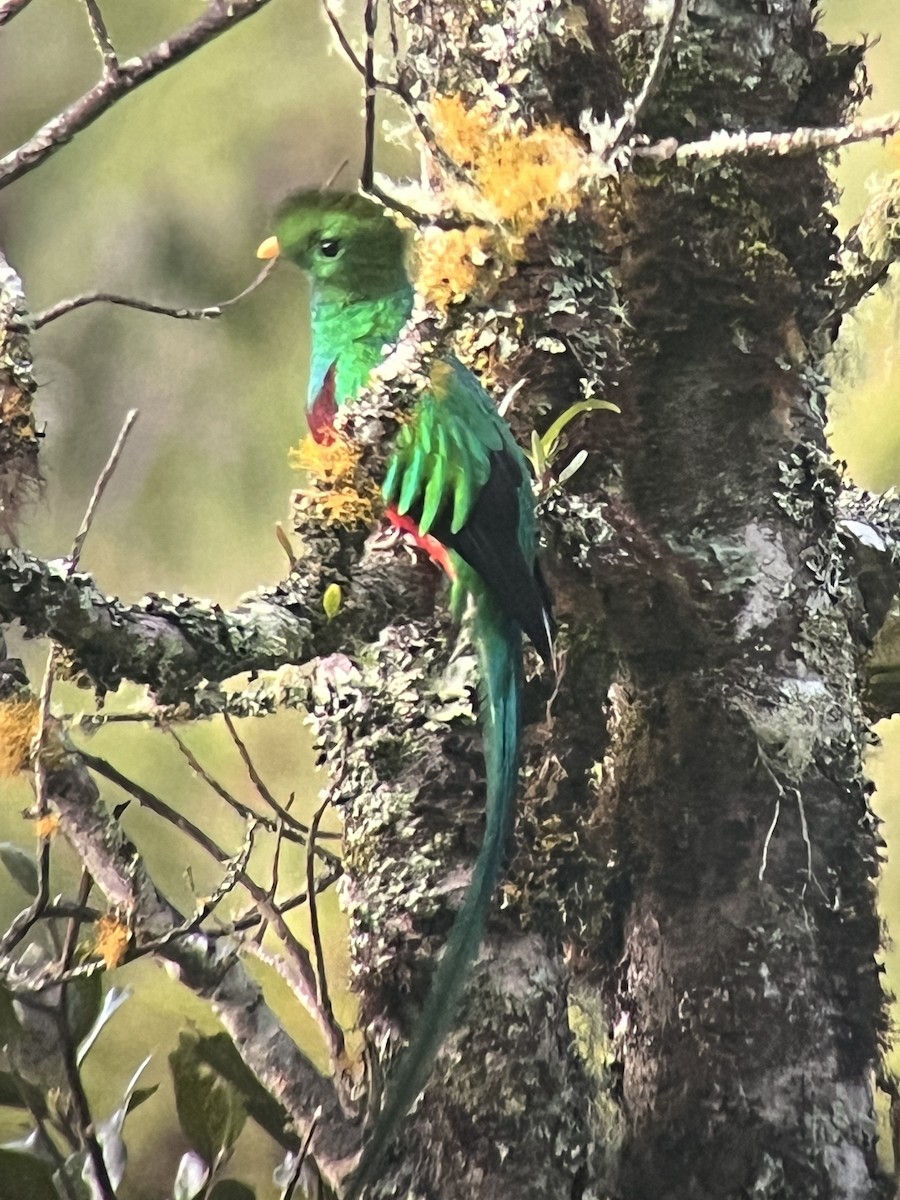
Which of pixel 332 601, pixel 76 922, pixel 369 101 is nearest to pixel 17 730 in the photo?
pixel 76 922

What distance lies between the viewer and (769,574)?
1.09 meters

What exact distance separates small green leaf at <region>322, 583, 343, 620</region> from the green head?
277 mm

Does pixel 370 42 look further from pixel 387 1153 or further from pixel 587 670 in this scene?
pixel 387 1153

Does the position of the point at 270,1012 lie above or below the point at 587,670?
below

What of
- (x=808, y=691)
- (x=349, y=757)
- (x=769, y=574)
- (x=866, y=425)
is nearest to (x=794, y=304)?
(x=866, y=425)

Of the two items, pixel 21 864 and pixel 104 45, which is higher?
pixel 104 45

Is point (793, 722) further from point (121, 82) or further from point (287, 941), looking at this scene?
point (121, 82)

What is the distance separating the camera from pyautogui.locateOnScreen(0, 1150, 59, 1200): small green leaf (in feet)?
2.97

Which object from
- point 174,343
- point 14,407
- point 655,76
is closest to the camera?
point 14,407

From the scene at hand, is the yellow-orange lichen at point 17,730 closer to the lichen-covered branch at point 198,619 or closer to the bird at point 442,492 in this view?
the lichen-covered branch at point 198,619

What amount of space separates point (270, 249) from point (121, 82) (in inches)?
7.2

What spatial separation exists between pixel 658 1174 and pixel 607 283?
78 centimetres

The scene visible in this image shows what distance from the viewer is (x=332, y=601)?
0.89 m

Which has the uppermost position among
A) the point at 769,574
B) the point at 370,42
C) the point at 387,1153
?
the point at 370,42
